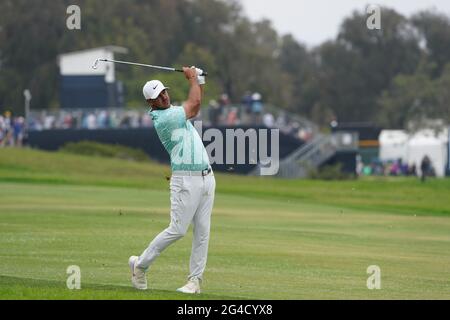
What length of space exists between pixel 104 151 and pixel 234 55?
46310mm

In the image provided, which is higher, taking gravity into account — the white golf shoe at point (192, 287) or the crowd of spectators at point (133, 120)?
the crowd of spectators at point (133, 120)

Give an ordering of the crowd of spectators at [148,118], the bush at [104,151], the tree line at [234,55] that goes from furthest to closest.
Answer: the tree line at [234,55], the bush at [104,151], the crowd of spectators at [148,118]

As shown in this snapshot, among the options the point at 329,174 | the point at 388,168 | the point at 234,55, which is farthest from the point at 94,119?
the point at 234,55

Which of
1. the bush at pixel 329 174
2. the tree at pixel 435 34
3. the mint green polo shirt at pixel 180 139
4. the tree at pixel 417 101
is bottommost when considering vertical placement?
the bush at pixel 329 174

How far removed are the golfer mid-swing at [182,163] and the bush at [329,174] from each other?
4274 centimetres

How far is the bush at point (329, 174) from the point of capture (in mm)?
58375

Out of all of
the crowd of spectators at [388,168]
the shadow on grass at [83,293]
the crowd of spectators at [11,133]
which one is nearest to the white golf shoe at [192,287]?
the shadow on grass at [83,293]

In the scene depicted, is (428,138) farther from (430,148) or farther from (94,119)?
(94,119)

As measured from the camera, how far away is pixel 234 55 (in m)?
110

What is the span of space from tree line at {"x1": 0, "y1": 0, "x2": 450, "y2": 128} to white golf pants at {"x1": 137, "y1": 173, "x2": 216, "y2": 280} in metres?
69.0

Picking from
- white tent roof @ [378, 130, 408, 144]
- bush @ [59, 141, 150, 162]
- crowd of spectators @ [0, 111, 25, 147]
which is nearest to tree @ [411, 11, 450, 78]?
white tent roof @ [378, 130, 408, 144]

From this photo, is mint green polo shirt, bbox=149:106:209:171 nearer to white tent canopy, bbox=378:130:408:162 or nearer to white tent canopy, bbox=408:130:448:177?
white tent canopy, bbox=408:130:448:177

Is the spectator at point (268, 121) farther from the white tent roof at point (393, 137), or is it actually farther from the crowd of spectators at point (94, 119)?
the white tent roof at point (393, 137)

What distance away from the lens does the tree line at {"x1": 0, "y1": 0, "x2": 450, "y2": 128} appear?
101 m
